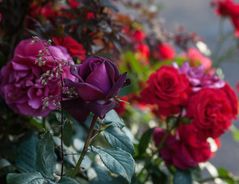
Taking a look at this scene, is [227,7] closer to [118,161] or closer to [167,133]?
[167,133]

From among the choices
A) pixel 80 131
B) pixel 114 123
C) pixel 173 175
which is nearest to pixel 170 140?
pixel 173 175

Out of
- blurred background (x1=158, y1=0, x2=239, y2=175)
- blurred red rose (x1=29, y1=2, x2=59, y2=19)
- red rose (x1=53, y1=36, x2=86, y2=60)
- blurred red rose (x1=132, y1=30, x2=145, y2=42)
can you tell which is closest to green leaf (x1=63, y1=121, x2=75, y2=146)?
red rose (x1=53, y1=36, x2=86, y2=60)

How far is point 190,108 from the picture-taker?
82 centimetres

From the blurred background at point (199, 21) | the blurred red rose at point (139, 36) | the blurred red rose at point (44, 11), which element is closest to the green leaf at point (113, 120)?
the blurred red rose at point (44, 11)

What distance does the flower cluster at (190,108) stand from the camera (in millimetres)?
811

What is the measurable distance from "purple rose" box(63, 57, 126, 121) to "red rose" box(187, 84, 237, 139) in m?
0.30

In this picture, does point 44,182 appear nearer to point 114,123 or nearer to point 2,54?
point 114,123

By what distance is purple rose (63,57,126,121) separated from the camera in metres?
0.51

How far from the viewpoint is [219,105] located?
0.82 meters

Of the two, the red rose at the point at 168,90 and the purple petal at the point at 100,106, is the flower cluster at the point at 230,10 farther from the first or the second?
the purple petal at the point at 100,106

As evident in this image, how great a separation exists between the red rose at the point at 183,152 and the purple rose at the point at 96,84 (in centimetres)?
36

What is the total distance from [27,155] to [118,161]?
7.7 inches

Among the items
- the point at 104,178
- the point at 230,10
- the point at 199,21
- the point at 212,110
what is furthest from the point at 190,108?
the point at 199,21

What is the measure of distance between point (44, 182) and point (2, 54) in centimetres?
33
